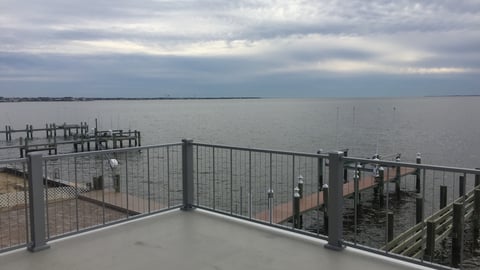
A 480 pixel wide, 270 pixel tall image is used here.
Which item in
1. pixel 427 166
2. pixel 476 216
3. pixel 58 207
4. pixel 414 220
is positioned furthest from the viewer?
pixel 414 220

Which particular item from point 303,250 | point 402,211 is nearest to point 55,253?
point 303,250

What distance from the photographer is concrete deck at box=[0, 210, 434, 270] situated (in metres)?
4.53

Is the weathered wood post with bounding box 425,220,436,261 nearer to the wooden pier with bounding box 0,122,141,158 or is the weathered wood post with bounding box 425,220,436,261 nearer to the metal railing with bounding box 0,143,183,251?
the metal railing with bounding box 0,143,183,251

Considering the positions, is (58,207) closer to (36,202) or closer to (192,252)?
(36,202)

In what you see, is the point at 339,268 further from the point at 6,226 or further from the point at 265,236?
the point at 6,226

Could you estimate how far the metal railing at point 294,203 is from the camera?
496 centimetres

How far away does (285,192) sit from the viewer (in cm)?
1955

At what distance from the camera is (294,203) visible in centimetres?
1327

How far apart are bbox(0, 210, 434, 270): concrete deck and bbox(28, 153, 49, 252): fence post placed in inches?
5.6

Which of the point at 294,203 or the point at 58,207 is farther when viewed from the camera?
the point at 294,203

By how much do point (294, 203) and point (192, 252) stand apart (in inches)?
342

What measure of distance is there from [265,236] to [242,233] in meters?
0.33

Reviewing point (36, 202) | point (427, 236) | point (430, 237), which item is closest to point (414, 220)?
point (427, 236)

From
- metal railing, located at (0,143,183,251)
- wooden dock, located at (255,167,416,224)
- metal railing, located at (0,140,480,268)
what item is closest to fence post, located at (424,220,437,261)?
metal railing, located at (0,140,480,268)
